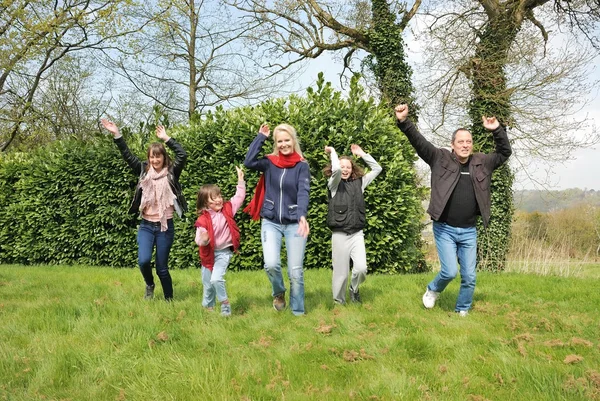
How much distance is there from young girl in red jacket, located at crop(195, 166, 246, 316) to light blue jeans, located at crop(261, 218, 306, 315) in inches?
15.9

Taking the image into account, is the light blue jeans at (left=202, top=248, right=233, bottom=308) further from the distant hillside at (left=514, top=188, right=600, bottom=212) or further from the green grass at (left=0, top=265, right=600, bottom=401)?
the distant hillside at (left=514, top=188, right=600, bottom=212)

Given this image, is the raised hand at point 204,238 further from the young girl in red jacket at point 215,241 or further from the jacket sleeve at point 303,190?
the jacket sleeve at point 303,190

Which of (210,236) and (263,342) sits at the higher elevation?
(210,236)

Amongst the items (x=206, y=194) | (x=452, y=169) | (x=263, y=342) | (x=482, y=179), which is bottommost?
(x=263, y=342)

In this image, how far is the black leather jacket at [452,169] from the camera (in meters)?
5.03

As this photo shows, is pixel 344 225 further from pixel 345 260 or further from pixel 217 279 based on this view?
pixel 217 279

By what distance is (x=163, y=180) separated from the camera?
226 inches

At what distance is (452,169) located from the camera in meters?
5.09

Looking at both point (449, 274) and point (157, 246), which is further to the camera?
point (157, 246)

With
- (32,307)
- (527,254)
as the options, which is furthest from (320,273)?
(527,254)

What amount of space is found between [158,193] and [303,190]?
6.28ft

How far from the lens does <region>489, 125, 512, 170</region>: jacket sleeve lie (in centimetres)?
507

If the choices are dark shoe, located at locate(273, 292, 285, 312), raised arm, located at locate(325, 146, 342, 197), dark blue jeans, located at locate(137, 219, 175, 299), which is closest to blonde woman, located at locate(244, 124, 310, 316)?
dark shoe, located at locate(273, 292, 285, 312)

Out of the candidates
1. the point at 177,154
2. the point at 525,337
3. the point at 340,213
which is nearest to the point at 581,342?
the point at 525,337
